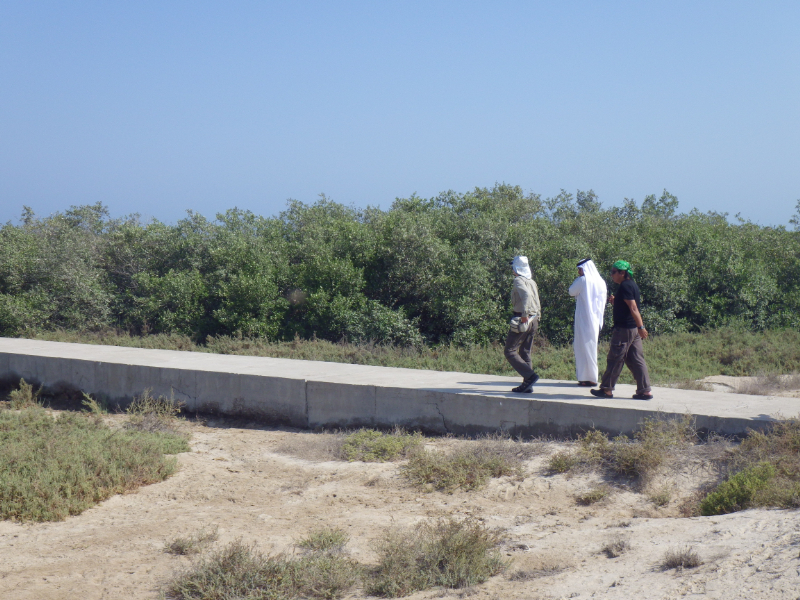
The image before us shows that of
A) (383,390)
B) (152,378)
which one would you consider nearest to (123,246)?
(152,378)

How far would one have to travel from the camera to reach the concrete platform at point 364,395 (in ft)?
23.6

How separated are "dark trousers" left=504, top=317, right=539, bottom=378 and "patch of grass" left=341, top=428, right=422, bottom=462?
140 cm

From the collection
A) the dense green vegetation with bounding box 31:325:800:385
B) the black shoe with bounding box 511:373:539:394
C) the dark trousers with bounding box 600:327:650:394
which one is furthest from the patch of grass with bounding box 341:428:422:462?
the dense green vegetation with bounding box 31:325:800:385

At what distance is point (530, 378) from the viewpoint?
8039mm

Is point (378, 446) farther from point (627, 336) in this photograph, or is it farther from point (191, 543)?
point (627, 336)

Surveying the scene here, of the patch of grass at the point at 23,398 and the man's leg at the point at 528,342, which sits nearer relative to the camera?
the man's leg at the point at 528,342

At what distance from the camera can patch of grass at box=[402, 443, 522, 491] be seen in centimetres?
640

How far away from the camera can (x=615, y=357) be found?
7.46m

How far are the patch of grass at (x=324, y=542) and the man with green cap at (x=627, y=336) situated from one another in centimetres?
376

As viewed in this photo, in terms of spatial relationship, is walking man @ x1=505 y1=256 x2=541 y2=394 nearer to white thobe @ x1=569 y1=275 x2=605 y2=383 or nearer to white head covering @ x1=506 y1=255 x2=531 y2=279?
white head covering @ x1=506 y1=255 x2=531 y2=279

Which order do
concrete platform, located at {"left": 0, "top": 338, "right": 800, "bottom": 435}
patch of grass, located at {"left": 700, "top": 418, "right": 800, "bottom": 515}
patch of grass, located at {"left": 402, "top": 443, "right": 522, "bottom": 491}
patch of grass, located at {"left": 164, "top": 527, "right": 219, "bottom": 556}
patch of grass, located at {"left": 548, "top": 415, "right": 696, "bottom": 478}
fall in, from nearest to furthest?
patch of grass, located at {"left": 700, "top": 418, "right": 800, "bottom": 515} < patch of grass, located at {"left": 164, "top": 527, "right": 219, "bottom": 556} < patch of grass, located at {"left": 548, "top": 415, "right": 696, "bottom": 478} < patch of grass, located at {"left": 402, "top": 443, "right": 522, "bottom": 491} < concrete platform, located at {"left": 0, "top": 338, "right": 800, "bottom": 435}

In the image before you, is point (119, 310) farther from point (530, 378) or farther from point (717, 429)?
point (717, 429)

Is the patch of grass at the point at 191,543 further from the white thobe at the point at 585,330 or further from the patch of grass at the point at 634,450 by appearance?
the white thobe at the point at 585,330

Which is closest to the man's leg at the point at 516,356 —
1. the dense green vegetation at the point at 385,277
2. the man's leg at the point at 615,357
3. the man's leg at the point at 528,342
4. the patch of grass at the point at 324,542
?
the man's leg at the point at 528,342
